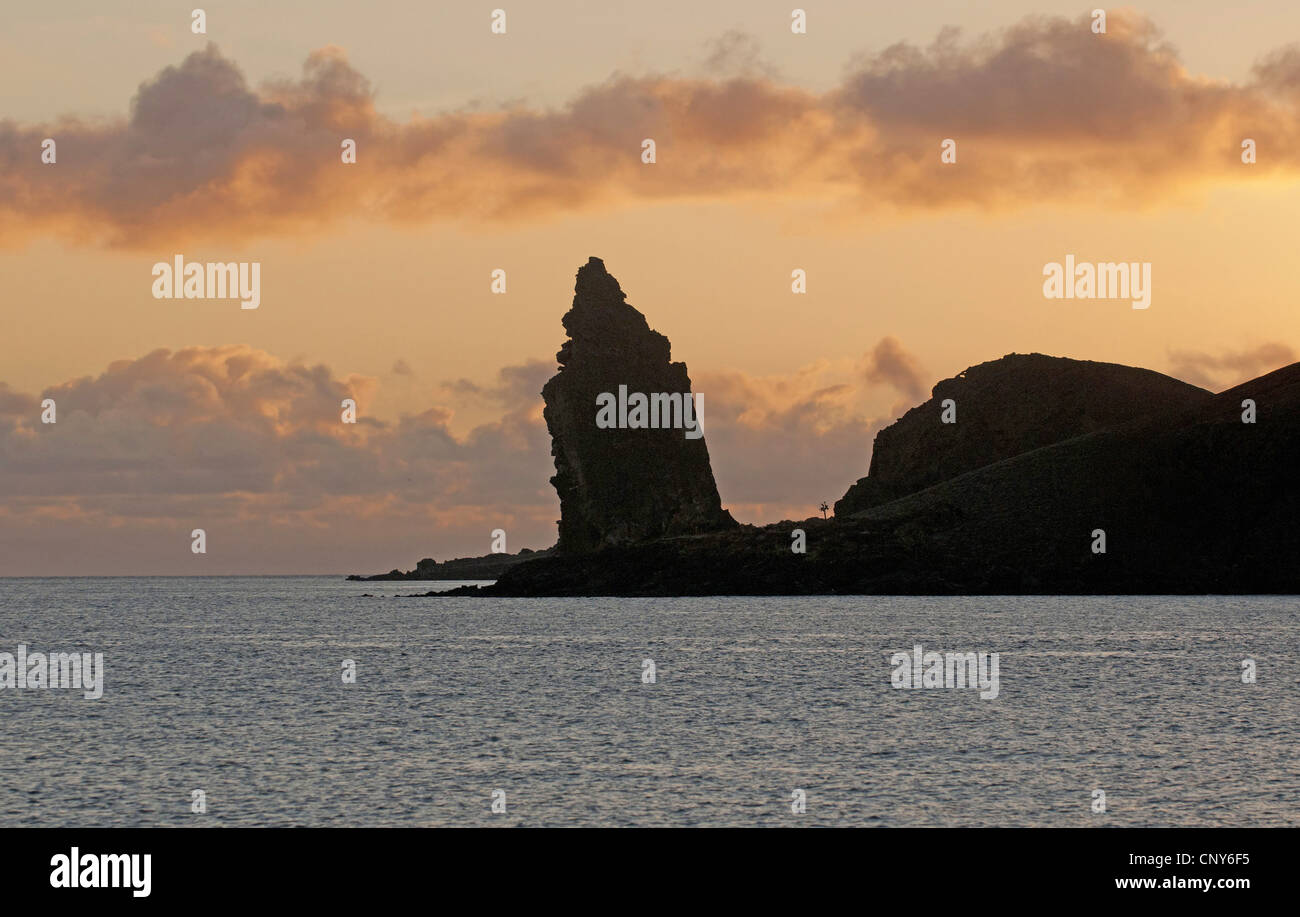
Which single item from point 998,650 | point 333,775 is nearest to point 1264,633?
point 998,650

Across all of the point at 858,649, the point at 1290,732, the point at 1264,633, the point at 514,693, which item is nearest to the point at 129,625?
the point at 858,649

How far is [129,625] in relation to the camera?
178 metres

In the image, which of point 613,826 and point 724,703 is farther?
point 724,703

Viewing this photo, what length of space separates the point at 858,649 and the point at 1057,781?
220 ft

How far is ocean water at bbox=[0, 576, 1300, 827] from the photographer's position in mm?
44312

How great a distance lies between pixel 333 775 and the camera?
166 ft

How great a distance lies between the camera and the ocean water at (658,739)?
44.3m

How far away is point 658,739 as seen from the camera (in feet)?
197

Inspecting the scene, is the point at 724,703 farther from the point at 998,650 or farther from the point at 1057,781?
the point at 998,650
